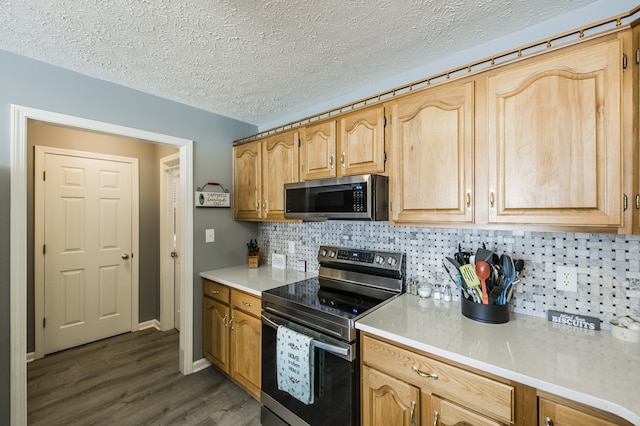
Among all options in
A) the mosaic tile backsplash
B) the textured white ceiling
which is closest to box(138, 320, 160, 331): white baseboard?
the textured white ceiling

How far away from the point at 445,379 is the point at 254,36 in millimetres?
1850

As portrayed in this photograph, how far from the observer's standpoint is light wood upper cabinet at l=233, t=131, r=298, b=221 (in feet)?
7.23

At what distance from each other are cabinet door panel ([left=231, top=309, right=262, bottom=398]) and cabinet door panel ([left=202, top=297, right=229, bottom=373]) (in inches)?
Result: 4.1

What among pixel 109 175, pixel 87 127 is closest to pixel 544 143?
pixel 87 127

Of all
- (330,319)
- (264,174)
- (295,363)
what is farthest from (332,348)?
(264,174)

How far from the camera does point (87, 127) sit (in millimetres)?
1912

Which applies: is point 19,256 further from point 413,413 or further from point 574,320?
point 574,320

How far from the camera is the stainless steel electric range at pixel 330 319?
1.42m

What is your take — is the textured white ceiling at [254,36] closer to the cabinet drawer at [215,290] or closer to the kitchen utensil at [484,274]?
the kitchen utensil at [484,274]

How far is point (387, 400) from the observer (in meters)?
1.31

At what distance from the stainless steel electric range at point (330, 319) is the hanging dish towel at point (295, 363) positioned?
40mm

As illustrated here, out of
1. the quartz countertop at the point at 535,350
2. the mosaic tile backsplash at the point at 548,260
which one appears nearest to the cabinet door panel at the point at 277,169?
the mosaic tile backsplash at the point at 548,260

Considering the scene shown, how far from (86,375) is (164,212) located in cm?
170

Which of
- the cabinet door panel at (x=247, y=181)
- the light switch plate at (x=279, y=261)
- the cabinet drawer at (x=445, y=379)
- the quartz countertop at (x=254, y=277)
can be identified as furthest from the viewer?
the light switch plate at (x=279, y=261)
